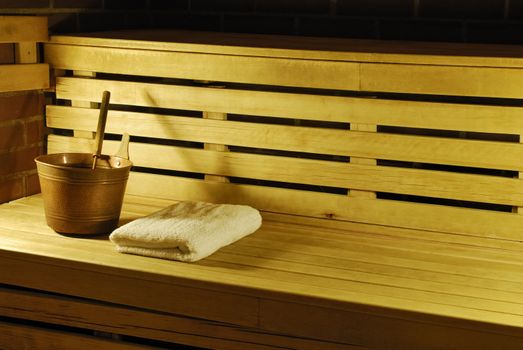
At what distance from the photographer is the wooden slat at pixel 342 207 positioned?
2.34 meters

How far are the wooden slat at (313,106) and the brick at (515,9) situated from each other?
2.08 feet

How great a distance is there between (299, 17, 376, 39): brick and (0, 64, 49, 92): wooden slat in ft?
3.15

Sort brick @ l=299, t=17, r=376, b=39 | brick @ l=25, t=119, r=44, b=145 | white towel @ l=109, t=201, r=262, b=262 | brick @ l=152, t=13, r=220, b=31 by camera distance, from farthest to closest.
Result: brick @ l=152, t=13, r=220, b=31 → brick @ l=299, t=17, r=376, b=39 → brick @ l=25, t=119, r=44, b=145 → white towel @ l=109, t=201, r=262, b=262

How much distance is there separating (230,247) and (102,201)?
39 cm

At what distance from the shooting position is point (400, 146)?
238cm

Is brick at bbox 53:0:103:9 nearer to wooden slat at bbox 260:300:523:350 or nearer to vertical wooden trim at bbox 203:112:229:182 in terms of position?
vertical wooden trim at bbox 203:112:229:182

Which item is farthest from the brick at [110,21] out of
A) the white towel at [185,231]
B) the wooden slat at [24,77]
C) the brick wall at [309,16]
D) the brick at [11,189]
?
the white towel at [185,231]

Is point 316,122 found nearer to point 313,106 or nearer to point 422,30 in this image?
point 313,106

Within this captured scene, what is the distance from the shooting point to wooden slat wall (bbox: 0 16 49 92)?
2.56 metres

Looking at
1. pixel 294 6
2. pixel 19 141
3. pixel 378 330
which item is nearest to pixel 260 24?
pixel 294 6

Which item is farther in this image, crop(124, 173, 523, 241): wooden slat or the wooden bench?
crop(124, 173, 523, 241): wooden slat

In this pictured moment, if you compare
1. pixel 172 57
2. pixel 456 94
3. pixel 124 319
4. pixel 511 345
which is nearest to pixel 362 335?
pixel 511 345

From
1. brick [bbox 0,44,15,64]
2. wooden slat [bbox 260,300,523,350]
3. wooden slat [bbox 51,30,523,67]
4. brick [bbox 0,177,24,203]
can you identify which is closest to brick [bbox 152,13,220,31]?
wooden slat [bbox 51,30,523,67]

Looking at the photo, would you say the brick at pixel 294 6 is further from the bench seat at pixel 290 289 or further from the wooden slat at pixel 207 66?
the bench seat at pixel 290 289
